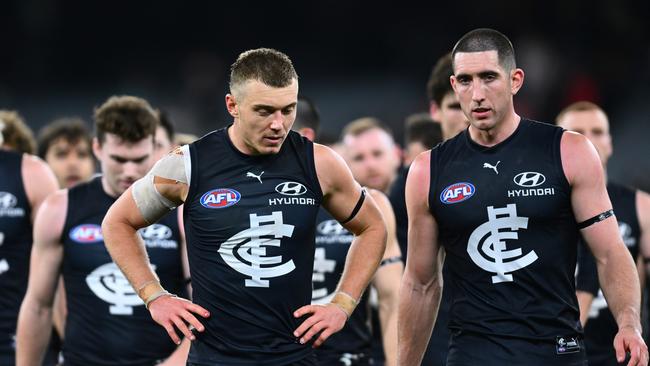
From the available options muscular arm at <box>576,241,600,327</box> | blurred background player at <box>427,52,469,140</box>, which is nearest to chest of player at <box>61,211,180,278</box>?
blurred background player at <box>427,52,469,140</box>

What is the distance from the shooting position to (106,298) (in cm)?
666

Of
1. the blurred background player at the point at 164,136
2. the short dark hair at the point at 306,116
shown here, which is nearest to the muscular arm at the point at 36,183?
the blurred background player at the point at 164,136

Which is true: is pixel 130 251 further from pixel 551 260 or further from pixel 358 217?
pixel 551 260

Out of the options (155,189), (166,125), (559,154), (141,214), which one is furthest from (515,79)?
(166,125)

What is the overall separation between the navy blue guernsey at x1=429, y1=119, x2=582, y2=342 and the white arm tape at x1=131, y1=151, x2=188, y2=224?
1.22 m

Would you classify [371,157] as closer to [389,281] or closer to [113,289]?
[389,281]

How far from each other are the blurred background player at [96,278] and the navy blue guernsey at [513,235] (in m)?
2.09

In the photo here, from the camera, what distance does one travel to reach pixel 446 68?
24.3ft

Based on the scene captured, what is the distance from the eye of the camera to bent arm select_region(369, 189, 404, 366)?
704cm

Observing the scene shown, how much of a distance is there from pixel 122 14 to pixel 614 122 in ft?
33.5

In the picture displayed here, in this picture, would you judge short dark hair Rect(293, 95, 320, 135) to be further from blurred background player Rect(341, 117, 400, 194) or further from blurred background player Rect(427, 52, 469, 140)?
blurred background player Rect(341, 117, 400, 194)

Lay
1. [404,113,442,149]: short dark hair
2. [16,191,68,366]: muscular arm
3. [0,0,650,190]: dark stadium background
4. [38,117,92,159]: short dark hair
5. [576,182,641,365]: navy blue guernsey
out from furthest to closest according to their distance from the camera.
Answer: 1. [0,0,650,190]: dark stadium background
2. [38,117,92,159]: short dark hair
3. [404,113,442,149]: short dark hair
4. [576,182,641,365]: navy blue guernsey
5. [16,191,68,366]: muscular arm

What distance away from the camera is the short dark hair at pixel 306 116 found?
768cm

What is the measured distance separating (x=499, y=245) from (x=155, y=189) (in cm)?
164
